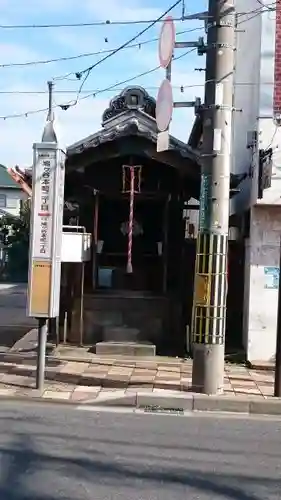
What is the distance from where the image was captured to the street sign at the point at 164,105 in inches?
400

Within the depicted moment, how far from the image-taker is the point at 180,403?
9422mm

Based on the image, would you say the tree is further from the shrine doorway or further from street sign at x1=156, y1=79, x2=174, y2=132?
street sign at x1=156, y1=79, x2=174, y2=132

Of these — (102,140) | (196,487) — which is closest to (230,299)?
(102,140)

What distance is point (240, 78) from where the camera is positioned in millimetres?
15430

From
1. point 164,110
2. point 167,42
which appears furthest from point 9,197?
point 167,42

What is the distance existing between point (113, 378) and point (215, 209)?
2931 mm

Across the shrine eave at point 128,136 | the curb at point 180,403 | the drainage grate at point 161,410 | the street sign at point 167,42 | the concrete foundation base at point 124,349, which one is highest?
the street sign at point 167,42

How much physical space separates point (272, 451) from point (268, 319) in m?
5.29

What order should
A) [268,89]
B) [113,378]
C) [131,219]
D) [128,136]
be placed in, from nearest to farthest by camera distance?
[113,378] < [268,89] < [131,219] < [128,136]

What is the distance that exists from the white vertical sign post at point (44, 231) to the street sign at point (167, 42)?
6.30 feet

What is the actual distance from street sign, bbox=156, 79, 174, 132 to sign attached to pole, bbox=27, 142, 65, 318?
1.51m

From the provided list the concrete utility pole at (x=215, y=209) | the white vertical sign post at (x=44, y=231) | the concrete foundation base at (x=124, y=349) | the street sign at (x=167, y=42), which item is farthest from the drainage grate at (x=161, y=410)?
the street sign at (x=167, y=42)

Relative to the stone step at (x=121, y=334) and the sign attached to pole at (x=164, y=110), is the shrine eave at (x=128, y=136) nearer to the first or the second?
the sign attached to pole at (x=164, y=110)

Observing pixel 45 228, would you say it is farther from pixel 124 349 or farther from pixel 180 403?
pixel 124 349
